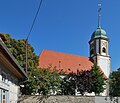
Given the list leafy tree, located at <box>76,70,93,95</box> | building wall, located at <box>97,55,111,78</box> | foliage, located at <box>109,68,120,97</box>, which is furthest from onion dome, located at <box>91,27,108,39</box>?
leafy tree, located at <box>76,70,93,95</box>

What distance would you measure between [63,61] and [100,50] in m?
8.54

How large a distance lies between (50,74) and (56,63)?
558 inches

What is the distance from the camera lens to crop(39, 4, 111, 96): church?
39781mm

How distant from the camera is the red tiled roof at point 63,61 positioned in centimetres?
3947

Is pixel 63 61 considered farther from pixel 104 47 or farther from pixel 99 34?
pixel 99 34

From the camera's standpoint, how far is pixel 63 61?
40.8 m

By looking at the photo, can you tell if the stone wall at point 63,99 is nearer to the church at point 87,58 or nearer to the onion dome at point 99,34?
the church at point 87,58

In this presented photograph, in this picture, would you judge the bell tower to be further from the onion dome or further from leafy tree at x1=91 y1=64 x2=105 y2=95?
leafy tree at x1=91 y1=64 x2=105 y2=95

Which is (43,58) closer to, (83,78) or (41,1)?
(83,78)

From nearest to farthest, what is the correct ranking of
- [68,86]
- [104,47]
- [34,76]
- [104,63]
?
1. [34,76]
2. [68,86]
3. [104,63]
4. [104,47]

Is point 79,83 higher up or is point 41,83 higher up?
point 79,83

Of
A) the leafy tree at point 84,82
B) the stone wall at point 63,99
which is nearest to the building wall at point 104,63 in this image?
the leafy tree at point 84,82

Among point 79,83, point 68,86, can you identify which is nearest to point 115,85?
point 79,83

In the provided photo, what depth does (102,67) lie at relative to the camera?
4494 cm
